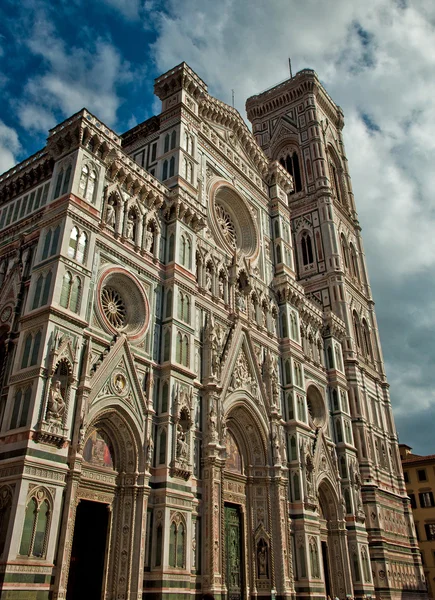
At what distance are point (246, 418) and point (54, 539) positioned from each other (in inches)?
468

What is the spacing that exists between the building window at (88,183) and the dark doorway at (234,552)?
1302cm

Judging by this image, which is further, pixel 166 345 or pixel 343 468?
pixel 343 468

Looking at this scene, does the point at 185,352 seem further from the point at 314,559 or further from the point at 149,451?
the point at 314,559

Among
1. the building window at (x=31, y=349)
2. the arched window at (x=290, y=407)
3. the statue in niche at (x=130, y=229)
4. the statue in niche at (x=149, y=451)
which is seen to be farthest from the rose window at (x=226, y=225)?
the building window at (x=31, y=349)

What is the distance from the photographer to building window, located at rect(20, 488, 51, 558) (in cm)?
1384

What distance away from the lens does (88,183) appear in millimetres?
19859

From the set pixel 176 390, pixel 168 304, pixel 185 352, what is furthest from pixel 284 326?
pixel 176 390

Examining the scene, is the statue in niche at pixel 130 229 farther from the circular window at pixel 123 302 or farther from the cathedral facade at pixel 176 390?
the circular window at pixel 123 302

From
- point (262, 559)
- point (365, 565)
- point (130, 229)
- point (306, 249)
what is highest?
point (306, 249)

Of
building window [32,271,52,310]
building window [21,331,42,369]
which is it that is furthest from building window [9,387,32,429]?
building window [32,271,52,310]

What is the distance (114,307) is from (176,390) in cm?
366

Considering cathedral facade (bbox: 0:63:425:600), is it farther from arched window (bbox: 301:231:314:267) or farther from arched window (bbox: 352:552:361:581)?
arched window (bbox: 301:231:314:267)

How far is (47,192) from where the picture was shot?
838 inches

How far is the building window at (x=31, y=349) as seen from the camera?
634 inches
